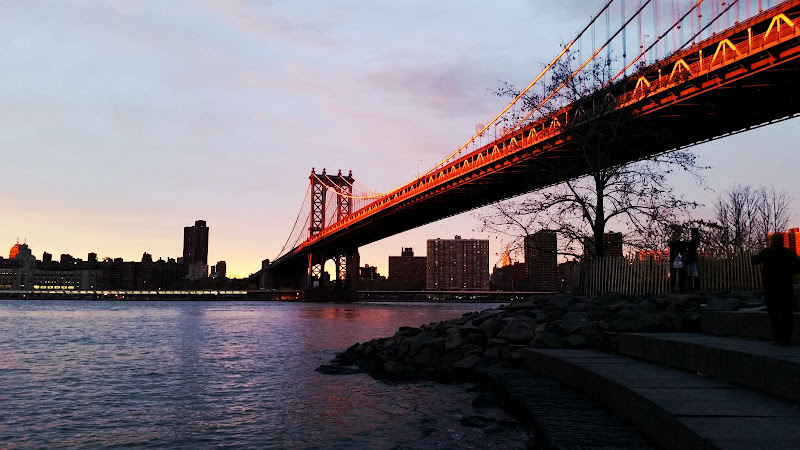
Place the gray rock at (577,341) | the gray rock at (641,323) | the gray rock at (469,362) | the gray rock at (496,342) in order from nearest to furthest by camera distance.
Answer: the gray rock at (641,323), the gray rock at (577,341), the gray rock at (469,362), the gray rock at (496,342)

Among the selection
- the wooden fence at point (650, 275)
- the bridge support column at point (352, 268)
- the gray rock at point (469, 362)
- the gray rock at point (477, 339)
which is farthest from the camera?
the bridge support column at point (352, 268)

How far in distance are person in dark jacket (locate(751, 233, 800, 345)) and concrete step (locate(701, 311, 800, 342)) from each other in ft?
0.79

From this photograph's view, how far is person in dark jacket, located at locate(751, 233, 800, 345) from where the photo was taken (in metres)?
6.89

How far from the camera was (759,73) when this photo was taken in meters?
23.6

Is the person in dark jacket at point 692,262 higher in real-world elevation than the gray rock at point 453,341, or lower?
higher

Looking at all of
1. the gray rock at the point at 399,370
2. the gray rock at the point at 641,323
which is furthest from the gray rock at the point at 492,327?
the gray rock at the point at 641,323

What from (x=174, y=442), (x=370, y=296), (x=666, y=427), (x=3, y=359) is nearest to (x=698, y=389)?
(x=666, y=427)

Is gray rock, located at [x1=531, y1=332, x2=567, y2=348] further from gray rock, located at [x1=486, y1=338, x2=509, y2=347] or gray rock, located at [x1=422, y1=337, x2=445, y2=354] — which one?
gray rock, located at [x1=422, y1=337, x2=445, y2=354]

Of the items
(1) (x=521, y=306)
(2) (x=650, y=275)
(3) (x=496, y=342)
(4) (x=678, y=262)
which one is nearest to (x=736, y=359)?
(3) (x=496, y=342)

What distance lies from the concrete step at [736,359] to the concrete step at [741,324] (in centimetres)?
17

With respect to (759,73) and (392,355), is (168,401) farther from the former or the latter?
(759,73)

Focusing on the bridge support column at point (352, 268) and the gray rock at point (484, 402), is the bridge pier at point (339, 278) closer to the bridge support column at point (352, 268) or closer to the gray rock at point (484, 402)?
the bridge support column at point (352, 268)

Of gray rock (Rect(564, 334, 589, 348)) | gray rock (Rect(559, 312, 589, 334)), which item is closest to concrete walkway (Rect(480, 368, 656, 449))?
gray rock (Rect(564, 334, 589, 348))

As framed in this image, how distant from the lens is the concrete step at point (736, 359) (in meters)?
5.36
